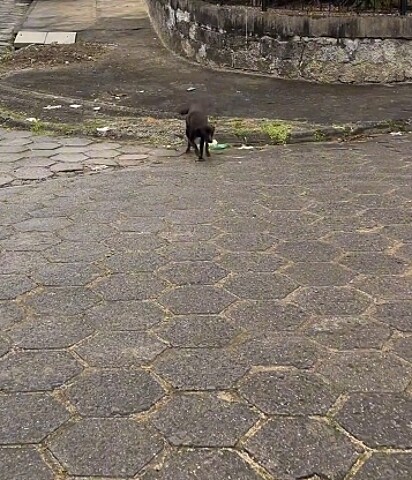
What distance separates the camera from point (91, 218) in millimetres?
4754

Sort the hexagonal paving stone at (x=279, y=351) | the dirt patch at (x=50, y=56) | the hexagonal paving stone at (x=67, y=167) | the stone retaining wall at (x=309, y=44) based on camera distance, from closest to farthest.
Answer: the hexagonal paving stone at (x=279, y=351) → the hexagonal paving stone at (x=67, y=167) → the stone retaining wall at (x=309, y=44) → the dirt patch at (x=50, y=56)

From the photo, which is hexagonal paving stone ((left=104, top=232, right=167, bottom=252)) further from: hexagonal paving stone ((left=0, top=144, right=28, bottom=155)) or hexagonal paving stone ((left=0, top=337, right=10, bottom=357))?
hexagonal paving stone ((left=0, top=144, right=28, bottom=155))

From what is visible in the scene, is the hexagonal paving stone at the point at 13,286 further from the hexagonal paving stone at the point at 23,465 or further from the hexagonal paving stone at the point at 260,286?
the hexagonal paving stone at the point at 23,465

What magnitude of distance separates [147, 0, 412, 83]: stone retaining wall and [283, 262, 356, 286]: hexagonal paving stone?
216 inches

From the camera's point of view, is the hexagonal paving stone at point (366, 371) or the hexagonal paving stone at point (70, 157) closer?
the hexagonal paving stone at point (366, 371)

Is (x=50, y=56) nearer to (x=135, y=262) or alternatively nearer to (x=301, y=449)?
(x=135, y=262)

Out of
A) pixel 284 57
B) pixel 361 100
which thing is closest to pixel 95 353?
pixel 361 100

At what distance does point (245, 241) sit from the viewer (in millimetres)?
4281

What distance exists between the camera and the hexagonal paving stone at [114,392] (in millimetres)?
2617

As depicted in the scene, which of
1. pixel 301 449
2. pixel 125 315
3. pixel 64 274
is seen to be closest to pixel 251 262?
pixel 125 315

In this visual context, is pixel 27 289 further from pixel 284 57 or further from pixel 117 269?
pixel 284 57

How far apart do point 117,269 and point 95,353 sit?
0.93m

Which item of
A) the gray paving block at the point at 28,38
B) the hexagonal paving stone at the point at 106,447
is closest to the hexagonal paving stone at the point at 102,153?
the hexagonal paving stone at the point at 106,447

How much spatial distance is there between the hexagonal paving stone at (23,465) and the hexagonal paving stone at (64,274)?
4.61ft
